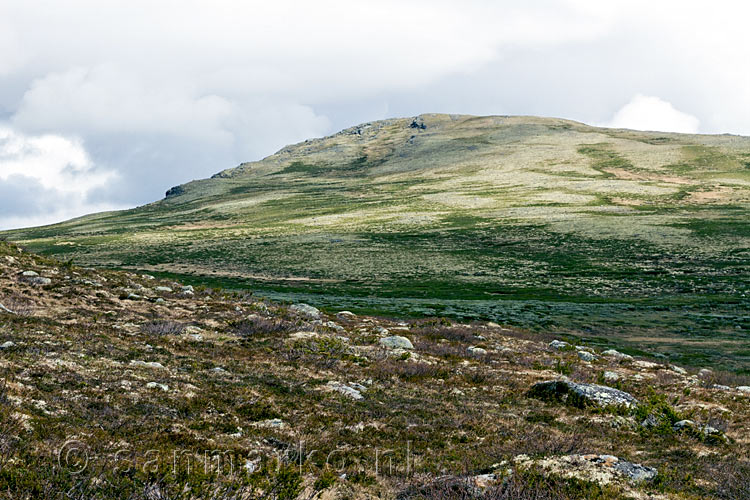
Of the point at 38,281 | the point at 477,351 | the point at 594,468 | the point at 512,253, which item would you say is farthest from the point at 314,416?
the point at 512,253

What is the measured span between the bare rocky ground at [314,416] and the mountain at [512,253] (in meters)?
23.1

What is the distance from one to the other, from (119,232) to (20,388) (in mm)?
147466

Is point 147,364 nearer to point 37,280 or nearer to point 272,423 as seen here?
point 272,423

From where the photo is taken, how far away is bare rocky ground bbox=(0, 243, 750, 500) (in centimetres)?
870

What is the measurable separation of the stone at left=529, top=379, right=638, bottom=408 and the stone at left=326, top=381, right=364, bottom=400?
22.6 feet

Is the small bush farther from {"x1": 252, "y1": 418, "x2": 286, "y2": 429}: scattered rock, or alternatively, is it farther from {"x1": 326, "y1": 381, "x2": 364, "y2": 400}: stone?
{"x1": 252, "y1": 418, "x2": 286, "y2": 429}: scattered rock

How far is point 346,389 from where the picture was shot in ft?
53.8

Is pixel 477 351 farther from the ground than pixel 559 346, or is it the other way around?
pixel 477 351

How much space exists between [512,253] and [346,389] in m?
77.6

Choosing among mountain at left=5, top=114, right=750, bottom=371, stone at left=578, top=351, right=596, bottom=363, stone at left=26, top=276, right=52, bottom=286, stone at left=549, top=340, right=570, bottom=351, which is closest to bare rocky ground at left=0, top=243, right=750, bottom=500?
stone at left=26, top=276, right=52, bottom=286

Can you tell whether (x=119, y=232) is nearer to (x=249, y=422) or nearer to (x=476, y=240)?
(x=476, y=240)

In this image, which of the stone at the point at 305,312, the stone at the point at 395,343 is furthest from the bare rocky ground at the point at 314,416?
the stone at the point at 305,312

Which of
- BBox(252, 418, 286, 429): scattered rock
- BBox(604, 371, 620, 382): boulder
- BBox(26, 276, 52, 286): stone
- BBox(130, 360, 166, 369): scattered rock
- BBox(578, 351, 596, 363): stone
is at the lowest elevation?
BBox(578, 351, 596, 363): stone

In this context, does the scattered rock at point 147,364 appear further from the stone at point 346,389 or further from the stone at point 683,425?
the stone at point 683,425
